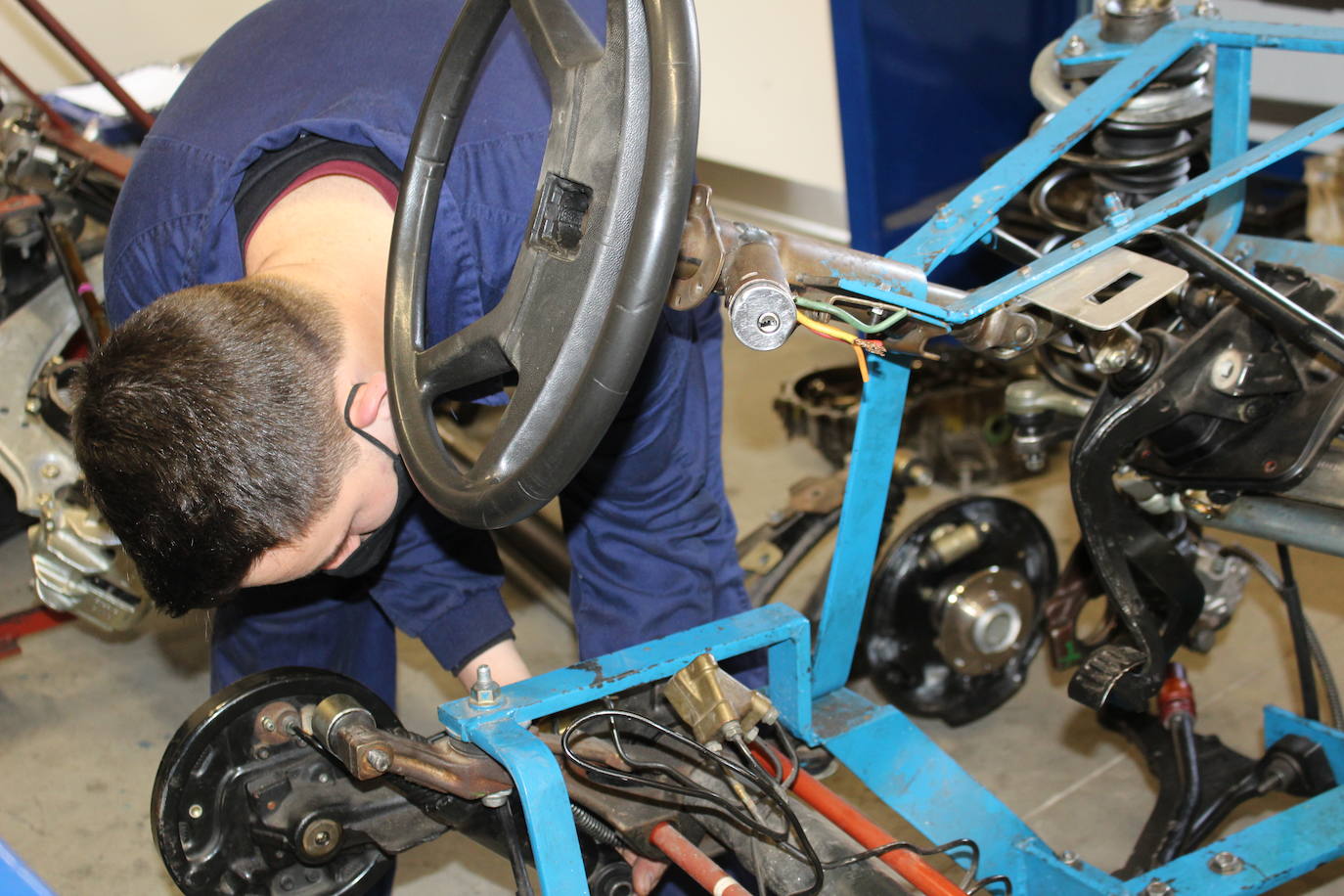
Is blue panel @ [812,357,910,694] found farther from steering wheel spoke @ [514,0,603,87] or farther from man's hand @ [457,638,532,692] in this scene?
steering wheel spoke @ [514,0,603,87]

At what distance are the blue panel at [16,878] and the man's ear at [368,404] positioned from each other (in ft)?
1.71

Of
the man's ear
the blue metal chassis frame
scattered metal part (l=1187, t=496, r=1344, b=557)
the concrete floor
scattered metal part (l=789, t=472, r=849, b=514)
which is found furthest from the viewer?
scattered metal part (l=789, t=472, r=849, b=514)

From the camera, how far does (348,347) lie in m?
1.38

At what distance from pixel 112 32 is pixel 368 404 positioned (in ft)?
13.5

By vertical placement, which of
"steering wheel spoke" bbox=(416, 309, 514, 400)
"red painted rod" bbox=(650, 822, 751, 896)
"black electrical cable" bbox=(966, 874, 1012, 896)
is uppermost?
"steering wheel spoke" bbox=(416, 309, 514, 400)

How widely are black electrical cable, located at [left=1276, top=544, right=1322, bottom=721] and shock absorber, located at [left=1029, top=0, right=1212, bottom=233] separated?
59cm

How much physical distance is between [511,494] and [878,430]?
2.18 ft

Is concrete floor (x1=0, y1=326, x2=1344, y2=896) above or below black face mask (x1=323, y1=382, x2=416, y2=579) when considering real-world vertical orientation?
below

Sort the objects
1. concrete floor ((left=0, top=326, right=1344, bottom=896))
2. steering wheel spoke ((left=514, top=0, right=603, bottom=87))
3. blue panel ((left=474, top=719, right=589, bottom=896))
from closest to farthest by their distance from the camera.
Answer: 1. steering wheel spoke ((left=514, top=0, right=603, bottom=87))
2. blue panel ((left=474, top=719, right=589, bottom=896))
3. concrete floor ((left=0, top=326, right=1344, bottom=896))

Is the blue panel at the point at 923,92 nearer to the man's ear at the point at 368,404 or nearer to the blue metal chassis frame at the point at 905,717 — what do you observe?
the blue metal chassis frame at the point at 905,717

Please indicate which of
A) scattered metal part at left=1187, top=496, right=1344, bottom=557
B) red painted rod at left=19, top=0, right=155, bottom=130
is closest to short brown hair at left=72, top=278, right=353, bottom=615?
scattered metal part at left=1187, top=496, right=1344, bottom=557

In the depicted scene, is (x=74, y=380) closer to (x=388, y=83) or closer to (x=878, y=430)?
(x=388, y=83)

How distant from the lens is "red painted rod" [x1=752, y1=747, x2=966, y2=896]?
55.6 inches

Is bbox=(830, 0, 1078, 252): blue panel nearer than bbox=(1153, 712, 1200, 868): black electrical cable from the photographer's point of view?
No
